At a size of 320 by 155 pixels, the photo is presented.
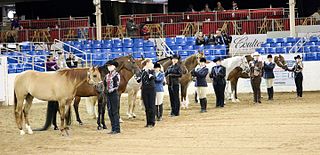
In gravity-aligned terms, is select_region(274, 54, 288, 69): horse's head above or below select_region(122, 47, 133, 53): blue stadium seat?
below

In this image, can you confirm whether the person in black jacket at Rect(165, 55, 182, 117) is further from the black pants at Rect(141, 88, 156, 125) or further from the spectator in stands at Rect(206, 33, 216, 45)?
the spectator in stands at Rect(206, 33, 216, 45)

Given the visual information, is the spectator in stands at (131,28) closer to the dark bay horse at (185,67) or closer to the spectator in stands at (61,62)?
the spectator in stands at (61,62)

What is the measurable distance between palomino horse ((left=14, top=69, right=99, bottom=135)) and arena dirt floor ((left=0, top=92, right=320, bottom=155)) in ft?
2.35

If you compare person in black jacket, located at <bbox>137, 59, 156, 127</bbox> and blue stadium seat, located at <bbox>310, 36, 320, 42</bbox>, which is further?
blue stadium seat, located at <bbox>310, 36, 320, 42</bbox>

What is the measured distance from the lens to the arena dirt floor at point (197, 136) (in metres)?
13.2

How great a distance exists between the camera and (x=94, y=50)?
110 feet

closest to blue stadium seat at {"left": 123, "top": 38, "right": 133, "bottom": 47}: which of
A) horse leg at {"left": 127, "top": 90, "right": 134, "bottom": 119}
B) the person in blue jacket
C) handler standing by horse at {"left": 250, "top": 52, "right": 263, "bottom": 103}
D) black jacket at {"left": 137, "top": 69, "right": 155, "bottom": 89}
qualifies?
handler standing by horse at {"left": 250, "top": 52, "right": 263, "bottom": 103}

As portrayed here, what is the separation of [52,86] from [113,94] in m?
1.49

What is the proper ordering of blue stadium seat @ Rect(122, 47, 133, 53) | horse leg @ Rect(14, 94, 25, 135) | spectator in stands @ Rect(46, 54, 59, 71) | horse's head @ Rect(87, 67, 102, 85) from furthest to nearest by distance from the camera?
blue stadium seat @ Rect(122, 47, 133, 53) → spectator in stands @ Rect(46, 54, 59, 71) → horse leg @ Rect(14, 94, 25, 135) → horse's head @ Rect(87, 67, 102, 85)

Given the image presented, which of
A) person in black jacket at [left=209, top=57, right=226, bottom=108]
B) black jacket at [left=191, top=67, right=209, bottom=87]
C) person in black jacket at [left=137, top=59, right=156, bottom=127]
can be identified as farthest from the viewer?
person in black jacket at [left=209, top=57, right=226, bottom=108]

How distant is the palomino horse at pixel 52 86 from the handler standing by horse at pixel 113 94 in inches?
13.8

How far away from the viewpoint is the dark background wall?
140 ft

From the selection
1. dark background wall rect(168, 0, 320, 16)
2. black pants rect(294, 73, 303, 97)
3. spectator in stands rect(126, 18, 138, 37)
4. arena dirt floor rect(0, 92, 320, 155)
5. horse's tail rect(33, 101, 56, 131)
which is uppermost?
dark background wall rect(168, 0, 320, 16)

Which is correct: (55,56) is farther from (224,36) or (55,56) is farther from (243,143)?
(243,143)
